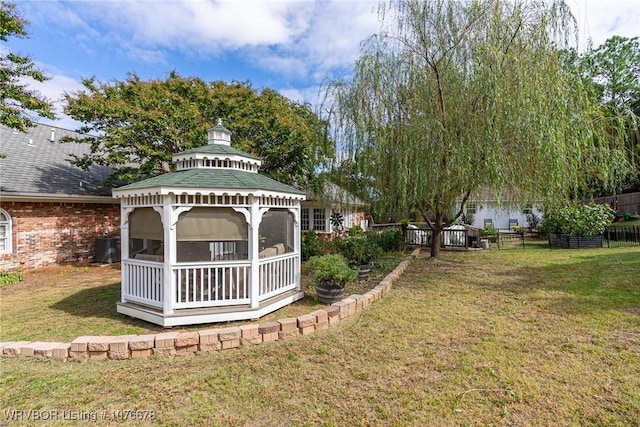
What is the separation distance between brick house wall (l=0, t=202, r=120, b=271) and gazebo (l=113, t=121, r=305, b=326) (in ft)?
22.0

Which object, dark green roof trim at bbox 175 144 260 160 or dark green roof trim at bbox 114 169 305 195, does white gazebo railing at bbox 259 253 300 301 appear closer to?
dark green roof trim at bbox 114 169 305 195

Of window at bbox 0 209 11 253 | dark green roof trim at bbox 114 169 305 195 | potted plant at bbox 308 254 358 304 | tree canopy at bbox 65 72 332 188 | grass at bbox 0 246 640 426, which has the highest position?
tree canopy at bbox 65 72 332 188

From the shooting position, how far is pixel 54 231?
966cm

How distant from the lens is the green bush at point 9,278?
7643 millimetres

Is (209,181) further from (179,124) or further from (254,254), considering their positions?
(179,124)

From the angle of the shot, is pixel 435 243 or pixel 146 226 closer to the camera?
pixel 146 226

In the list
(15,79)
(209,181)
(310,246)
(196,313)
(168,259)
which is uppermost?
(15,79)

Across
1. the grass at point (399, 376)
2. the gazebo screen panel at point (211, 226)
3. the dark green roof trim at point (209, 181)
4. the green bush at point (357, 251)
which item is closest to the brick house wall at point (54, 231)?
the dark green roof trim at point (209, 181)

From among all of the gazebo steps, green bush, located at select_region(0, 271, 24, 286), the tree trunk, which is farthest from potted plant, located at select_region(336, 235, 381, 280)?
green bush, located at select_region(0, 271, 24, 286)

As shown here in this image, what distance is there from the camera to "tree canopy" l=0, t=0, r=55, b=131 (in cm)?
711

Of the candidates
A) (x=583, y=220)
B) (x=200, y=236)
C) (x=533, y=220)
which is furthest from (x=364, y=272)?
(x=533, y=220)

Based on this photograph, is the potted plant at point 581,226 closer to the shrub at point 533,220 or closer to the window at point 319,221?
the shrub at point 533,220

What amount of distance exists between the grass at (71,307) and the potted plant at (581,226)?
9197 millimetres

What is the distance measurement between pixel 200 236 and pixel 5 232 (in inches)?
333
